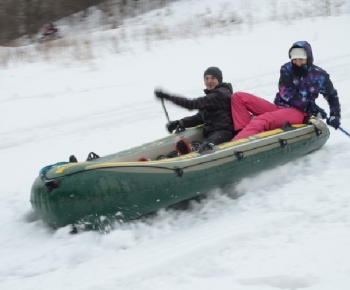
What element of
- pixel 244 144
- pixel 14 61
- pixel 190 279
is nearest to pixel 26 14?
pixel 14 61

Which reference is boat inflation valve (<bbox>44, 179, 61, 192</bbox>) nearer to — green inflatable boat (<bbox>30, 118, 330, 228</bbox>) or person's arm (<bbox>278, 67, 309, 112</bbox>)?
green inflatable boat (<bbox>30, 118, 330, 228</bbox>)

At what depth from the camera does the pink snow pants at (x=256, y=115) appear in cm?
584

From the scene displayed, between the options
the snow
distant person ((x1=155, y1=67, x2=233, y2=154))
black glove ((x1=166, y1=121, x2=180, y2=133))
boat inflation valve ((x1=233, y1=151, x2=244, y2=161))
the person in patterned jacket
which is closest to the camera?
the snow

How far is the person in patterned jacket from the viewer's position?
5.95 m

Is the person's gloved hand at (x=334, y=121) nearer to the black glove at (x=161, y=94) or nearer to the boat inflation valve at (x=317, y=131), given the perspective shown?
the boat inflation valve at (x=317, y=131)

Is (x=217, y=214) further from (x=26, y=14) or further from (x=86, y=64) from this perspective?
(x=26, y=14)

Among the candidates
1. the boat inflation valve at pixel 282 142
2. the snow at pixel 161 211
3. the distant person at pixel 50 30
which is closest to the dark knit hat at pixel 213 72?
the boat inflation valve at pixel 282 142

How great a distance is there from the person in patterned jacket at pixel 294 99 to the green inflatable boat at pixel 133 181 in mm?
499

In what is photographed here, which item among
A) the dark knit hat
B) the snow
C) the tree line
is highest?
the tree line

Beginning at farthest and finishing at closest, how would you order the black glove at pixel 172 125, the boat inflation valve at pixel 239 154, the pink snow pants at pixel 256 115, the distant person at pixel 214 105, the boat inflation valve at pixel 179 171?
the black glove at pixel 172 125 < the pink snow pants at pixel 256 115 < the distant person at pixel 214 105 < the boat inflation valve at pixel 239 154 < the boat inflation valve at pixel 179 171

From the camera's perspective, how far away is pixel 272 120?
19.7 ft

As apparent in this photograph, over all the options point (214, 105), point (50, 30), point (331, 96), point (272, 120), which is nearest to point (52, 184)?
point (214, 105)

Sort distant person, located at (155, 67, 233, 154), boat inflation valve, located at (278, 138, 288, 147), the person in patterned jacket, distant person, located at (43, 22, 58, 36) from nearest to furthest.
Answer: boat inflation valve, located at (278, 138, 288, 147) < distant person, located at (155, 67, 233, 154) < the person in patterned jacket < distant person, located at (43, 22, 58, 36)

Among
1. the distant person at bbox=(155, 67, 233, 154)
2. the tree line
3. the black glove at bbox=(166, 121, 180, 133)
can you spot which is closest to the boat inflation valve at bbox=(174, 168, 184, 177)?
the distant person at bbox=(155, 67, 233, 154)
